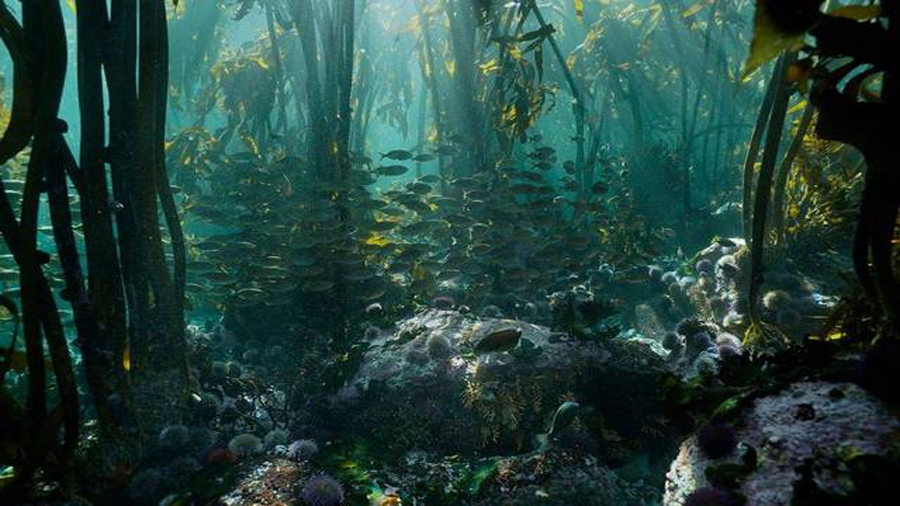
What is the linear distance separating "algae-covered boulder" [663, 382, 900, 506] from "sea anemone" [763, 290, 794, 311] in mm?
4942

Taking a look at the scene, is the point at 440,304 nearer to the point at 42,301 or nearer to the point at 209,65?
the point at 42,301

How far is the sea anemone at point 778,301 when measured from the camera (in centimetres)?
637

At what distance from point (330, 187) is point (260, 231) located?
1906mm

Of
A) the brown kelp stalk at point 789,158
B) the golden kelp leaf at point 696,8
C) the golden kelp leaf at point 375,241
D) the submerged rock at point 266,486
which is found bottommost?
the submerged rock at point 266,486

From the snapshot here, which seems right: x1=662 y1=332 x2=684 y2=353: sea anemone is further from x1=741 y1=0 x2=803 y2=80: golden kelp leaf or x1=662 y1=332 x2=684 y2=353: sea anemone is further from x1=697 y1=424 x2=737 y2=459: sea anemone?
x1=741 y1=0 x2=803 y2=80: golden kelp leaf

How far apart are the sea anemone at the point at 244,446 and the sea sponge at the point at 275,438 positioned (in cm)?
17

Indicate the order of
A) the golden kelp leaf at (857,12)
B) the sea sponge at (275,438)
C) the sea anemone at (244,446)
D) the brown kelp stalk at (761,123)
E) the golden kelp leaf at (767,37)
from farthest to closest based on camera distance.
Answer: the sea sponge at (275,438) < the sea anemone at (244,446) < the brown kelp stalk at (761,123) < the golden kelp leaf at (857,12) < the golden kelp leaf at (767,37)

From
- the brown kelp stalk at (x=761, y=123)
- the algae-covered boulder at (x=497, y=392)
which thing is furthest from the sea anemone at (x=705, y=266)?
the brown kelp stalk at (x=761, y=123)

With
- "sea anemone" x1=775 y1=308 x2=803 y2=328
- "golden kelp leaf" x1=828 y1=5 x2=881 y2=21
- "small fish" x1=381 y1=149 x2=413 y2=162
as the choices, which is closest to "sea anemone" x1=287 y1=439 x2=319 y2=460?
"golden kelp leaf" x1=828 y1=5 x2=881 y2=21

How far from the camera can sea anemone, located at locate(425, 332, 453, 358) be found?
5504mm

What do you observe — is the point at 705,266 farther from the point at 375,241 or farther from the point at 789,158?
the point at 375,241

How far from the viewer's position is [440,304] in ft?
24.6

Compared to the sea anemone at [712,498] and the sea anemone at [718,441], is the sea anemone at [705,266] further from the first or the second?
the sea anemone at [712,498]

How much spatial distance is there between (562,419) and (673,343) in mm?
2700
